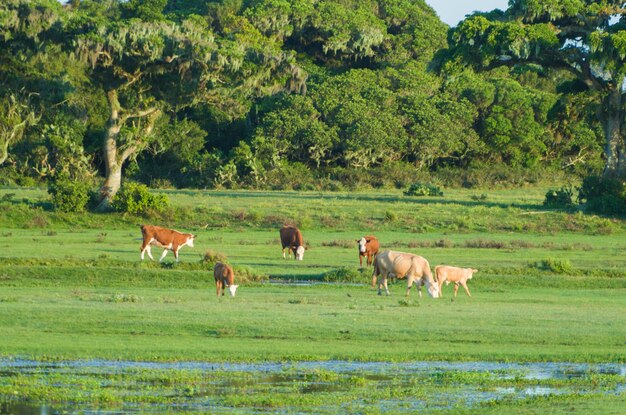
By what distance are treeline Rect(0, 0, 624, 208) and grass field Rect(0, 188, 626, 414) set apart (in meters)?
5.89

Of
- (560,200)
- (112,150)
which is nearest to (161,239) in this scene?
(112,150)

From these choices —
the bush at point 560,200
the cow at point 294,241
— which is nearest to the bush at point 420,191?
the bush at point 560,200

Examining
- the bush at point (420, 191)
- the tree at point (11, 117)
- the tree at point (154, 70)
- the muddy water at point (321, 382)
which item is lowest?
the muddy water at point (321, 382)

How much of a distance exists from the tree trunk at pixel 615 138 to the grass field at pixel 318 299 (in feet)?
17.2

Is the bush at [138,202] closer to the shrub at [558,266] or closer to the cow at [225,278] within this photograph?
the shrub at [558,266]

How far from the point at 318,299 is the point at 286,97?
1992 inches

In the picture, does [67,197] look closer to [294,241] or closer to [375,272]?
[294,241]

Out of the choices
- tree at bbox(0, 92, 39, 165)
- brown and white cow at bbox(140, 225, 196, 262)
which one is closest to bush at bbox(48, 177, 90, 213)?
tree at bbox(0, 92, 39, 165)

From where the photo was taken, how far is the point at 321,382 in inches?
643

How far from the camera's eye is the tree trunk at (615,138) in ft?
174

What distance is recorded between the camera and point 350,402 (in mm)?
14938

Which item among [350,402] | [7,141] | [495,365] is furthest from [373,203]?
[350,402]

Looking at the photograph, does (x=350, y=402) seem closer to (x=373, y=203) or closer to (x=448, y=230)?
(x=448, y=230)

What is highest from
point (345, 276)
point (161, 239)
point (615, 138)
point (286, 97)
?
point (286, 97)
